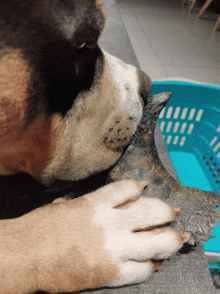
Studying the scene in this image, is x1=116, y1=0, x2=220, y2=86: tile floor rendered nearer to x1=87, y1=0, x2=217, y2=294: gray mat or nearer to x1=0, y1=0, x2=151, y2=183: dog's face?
x1=0, y1=0, x2=151, y2=183: dog's face

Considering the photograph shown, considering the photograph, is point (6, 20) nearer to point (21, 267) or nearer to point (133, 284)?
point (21, 267)

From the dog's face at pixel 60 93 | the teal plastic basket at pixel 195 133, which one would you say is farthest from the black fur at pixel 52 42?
the teal plastic basket at pixel 195 133

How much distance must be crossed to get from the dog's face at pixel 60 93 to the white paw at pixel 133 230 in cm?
13

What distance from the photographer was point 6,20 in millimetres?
411

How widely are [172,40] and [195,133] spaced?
6.31 ft

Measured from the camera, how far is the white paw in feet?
1.74

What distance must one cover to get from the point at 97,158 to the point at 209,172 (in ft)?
3.53

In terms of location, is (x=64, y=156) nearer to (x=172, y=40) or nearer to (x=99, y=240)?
(x=99, y=240)

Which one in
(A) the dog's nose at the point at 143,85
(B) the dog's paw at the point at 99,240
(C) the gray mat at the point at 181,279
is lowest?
(C) the gray mat at the point at 181,279

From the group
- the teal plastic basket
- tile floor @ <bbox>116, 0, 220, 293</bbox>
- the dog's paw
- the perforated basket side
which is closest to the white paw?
the dog's paw

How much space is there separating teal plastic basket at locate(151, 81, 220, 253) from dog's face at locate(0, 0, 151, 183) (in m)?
0.67

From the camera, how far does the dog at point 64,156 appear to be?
446 mm

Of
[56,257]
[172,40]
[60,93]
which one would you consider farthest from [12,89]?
[172,40]

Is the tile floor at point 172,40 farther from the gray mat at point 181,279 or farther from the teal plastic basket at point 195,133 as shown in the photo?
the gray mat at point 181,279
